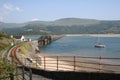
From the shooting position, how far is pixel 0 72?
46.1 ft

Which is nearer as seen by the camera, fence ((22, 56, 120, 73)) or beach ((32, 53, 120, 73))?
fence ((22, 56, 120, 73))

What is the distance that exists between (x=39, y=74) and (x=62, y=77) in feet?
8.48

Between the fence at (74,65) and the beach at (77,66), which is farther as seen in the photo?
the beach at (77,66)

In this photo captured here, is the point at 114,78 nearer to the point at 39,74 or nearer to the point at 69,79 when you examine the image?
the point at 69,79

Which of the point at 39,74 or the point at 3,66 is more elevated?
the point at 3,66

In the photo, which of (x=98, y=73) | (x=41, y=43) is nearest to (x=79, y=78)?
(x=98, y=73)

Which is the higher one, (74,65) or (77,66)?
(74,65)

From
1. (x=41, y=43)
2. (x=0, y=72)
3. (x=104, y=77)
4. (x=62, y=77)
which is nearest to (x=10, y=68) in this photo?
(x=0, y=72)

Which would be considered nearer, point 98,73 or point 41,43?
point 98,73

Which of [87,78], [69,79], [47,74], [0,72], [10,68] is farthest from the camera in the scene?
[47,74]

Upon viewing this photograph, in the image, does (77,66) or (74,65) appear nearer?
(74,65)

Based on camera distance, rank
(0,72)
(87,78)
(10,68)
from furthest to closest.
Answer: (87,78), (10,68), (0,72)

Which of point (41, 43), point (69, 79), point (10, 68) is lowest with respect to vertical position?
point (41, 43)

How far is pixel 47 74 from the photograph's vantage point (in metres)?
19.5
